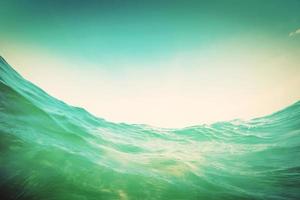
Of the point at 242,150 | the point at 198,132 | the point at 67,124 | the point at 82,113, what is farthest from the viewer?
the point at 198,132

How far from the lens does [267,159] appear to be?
15.8 m

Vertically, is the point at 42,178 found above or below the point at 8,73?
below

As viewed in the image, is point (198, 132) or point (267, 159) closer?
point (267, 159)

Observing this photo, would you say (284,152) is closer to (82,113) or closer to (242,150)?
(242,150)

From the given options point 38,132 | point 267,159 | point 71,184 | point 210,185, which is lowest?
point 71,184

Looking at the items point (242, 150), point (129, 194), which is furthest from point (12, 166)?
point (242, 150)

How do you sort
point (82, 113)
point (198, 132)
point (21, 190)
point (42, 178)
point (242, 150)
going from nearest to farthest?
point (21, 190) → point (42, 178) → point (242, 150) → point (82, 113) → point (198, 132)

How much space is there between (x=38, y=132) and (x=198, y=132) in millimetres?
20644

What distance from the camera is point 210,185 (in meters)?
10.4

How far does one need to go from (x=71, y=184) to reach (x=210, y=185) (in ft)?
22.0

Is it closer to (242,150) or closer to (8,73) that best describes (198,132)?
(242,150)

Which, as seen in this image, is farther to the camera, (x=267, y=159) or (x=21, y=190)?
A: (x=267, y=159)

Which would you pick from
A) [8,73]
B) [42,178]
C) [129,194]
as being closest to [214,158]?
[129,194]

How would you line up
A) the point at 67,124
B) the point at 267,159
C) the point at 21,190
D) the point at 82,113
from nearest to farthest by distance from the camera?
the point at 21,190, the point at 67,124, the point at 267,159, the point at 82,113
